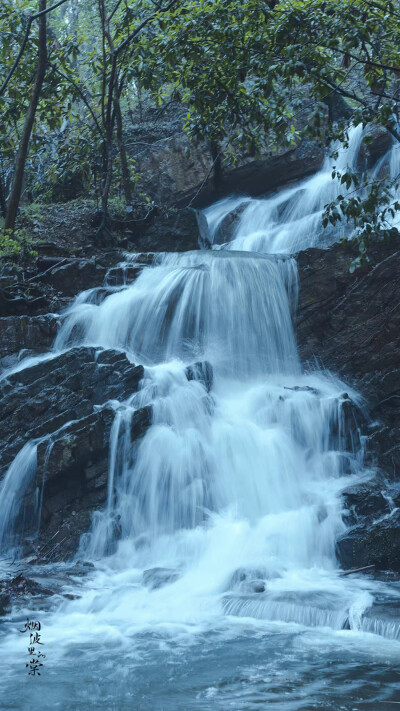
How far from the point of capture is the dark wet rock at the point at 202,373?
984cm

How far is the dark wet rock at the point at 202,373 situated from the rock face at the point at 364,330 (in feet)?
5.99

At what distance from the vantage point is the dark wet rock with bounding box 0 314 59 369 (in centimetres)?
1038

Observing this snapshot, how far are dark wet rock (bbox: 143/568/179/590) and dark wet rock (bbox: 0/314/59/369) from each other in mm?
4630

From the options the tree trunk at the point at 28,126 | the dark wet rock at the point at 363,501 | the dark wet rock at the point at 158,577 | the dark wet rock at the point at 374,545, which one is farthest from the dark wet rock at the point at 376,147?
the dark wet rock at the point at 158,577

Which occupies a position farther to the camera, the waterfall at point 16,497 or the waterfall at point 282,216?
the waterfall at point 282,216

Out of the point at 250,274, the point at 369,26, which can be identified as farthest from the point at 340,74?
the point at 250,274

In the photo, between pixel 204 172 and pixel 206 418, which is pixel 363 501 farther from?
pixel 204 172

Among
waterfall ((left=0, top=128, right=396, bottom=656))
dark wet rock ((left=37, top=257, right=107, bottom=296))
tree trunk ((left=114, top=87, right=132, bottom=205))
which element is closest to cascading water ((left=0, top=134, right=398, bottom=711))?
waterfall ((left=0, top=128, right=396, bottom=656))

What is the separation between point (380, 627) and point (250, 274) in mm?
7507

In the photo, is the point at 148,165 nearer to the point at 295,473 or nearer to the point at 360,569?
the point at 295,473

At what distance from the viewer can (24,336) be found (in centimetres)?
1061

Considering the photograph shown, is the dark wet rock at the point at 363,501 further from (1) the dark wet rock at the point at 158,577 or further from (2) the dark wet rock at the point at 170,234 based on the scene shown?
(2) the dark wet rock at the point at 170,234

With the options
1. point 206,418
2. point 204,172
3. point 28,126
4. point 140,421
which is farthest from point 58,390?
point 204,172

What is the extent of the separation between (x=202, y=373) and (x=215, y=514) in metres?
2.60
